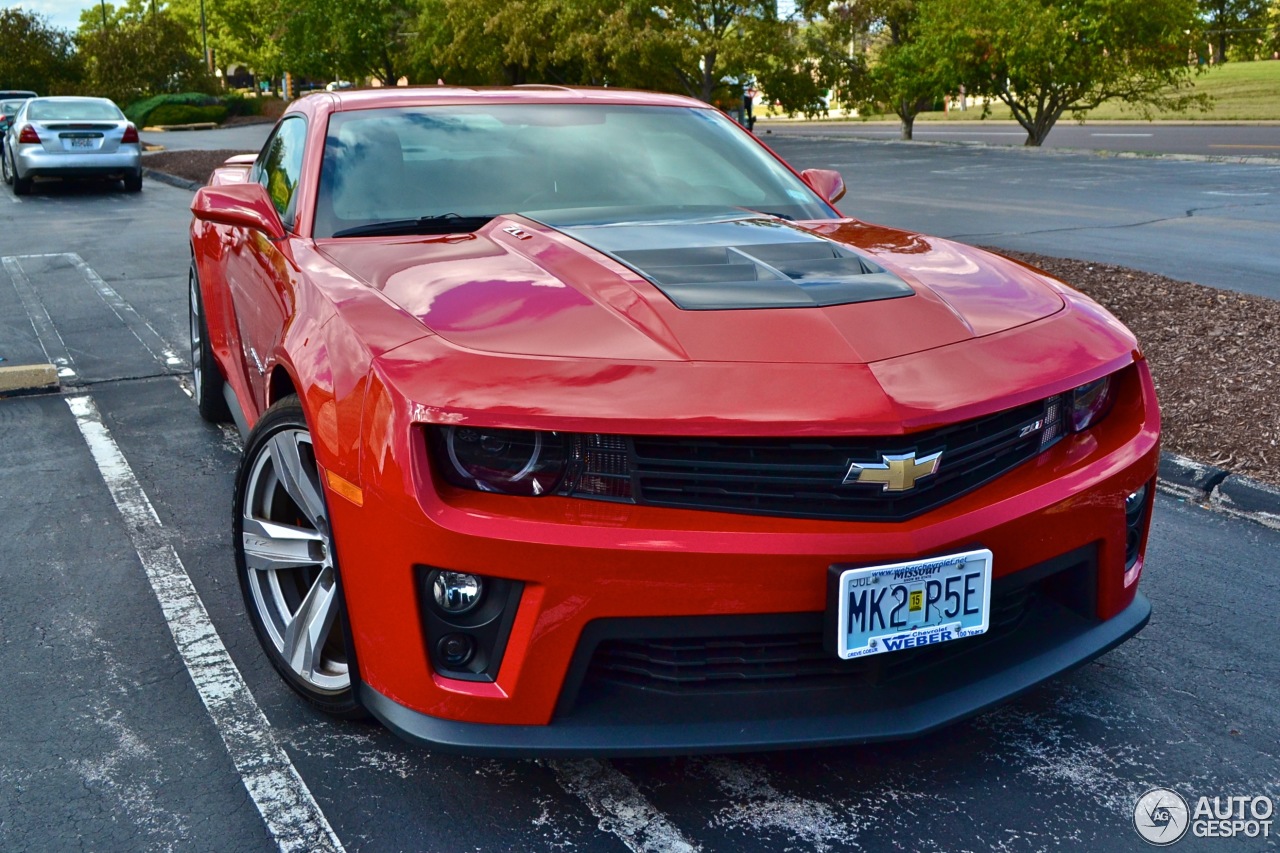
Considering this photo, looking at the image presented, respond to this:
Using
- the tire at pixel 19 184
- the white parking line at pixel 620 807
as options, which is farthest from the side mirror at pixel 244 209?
the tire at pixel 19 184

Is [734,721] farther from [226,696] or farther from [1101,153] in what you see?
[1101,153]

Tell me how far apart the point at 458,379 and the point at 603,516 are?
393 millimetres

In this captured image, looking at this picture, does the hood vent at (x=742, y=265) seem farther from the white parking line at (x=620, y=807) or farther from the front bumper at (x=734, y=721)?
the white parking line at (x=620, y=807)

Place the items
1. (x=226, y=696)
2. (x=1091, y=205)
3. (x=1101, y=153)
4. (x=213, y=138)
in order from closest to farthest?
(x=226, y=696), (x=1091, y=205), (x=1101, y=153), (x=213, y=138)

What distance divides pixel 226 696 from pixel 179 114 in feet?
158

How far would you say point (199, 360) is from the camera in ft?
19.1

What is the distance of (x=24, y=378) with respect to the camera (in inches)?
257

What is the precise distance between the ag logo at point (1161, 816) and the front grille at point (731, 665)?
67 cm

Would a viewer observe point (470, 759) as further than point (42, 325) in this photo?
No

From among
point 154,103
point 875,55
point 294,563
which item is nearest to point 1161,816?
point 294,563

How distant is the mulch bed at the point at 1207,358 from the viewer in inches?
203

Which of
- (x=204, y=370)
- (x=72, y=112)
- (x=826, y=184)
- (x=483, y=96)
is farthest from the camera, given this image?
(x=72, y=112)

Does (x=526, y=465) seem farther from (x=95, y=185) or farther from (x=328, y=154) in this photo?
(x=95, y=185)

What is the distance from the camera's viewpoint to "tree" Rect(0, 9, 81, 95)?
54.9 m
